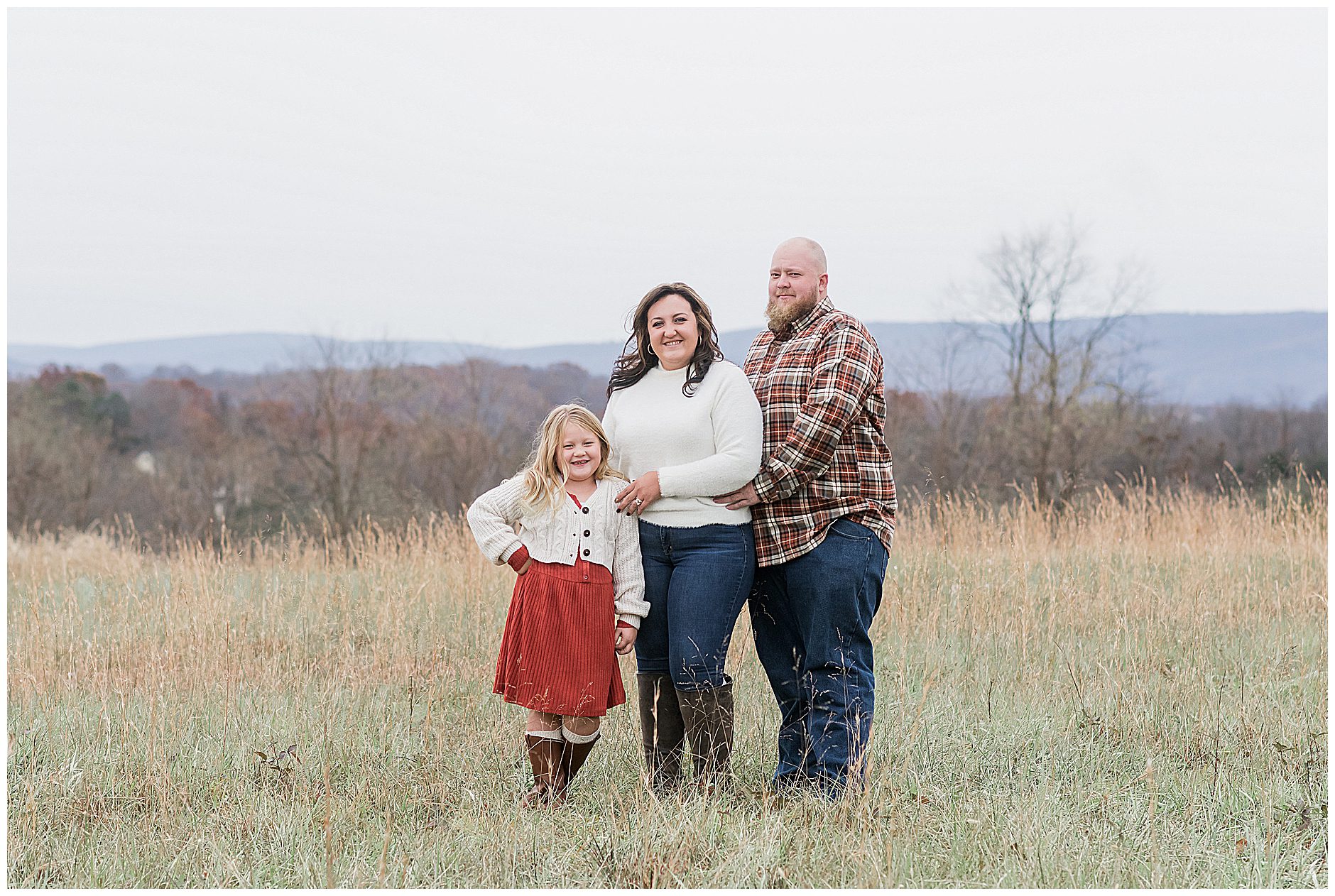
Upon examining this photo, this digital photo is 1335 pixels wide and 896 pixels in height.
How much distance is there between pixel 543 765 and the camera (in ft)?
11.4

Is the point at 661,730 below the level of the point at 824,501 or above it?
below

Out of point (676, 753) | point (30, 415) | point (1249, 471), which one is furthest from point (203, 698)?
point (30, 415)

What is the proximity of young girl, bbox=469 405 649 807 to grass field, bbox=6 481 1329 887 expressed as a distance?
39 cm

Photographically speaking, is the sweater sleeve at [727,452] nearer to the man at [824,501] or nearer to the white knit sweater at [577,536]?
the man at [824,501]

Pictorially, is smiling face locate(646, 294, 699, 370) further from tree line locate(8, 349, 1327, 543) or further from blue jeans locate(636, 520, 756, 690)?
tree line locate(8, 349, 1327, 543)

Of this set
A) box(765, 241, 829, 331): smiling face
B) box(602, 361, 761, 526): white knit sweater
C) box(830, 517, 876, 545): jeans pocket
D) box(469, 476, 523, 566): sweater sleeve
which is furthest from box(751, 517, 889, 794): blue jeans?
box(469, 476, 523, 566): sweater sleeve

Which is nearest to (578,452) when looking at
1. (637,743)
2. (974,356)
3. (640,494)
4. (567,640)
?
(640,494)

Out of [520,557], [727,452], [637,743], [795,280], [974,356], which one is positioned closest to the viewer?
[727,452]

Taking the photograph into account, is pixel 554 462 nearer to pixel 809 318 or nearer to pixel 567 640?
pixel 567 640

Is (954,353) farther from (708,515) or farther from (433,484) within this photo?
(708,515)

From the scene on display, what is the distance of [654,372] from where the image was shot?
11.4ft

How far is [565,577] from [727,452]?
68 cm

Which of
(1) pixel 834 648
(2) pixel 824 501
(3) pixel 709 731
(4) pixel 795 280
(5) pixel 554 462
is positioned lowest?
(3) pixel 709 731

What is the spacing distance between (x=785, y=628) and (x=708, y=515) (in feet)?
2.03
